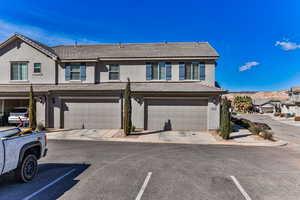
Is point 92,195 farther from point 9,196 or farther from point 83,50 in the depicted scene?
point 83,50

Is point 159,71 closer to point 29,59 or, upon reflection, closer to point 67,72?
point 67,72

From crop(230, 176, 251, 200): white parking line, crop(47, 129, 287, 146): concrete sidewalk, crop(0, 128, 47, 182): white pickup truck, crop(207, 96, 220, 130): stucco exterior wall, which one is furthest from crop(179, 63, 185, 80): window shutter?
crop(0, 128, 47, 182): white pickup truck

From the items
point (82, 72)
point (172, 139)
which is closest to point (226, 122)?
point (172, 139)

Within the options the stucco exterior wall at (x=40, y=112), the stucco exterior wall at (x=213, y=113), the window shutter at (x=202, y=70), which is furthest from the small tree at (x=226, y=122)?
the stucco exterior wall at (x=40, y=112)

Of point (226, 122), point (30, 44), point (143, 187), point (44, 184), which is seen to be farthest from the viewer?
point (30, 44)

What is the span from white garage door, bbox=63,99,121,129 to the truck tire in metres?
9.07

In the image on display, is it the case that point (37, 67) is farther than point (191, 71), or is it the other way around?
point (37, 67)

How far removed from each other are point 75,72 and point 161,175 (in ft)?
46.7

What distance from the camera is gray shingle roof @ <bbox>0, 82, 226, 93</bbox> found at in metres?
13.7

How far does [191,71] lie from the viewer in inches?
595

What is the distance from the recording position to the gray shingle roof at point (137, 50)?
50.6ft

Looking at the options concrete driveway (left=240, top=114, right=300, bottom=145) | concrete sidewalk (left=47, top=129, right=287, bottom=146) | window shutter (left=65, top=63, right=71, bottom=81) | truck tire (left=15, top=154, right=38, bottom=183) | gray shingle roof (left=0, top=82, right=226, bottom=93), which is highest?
window shutter (left=65, top=63, right=71, bottom=81)

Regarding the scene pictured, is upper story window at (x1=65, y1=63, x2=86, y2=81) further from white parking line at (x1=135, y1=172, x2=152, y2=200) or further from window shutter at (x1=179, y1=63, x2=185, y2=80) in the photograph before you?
white parking line at (x1=135, y1=172, x2=152, y2=200)

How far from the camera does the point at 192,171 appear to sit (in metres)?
6.09
